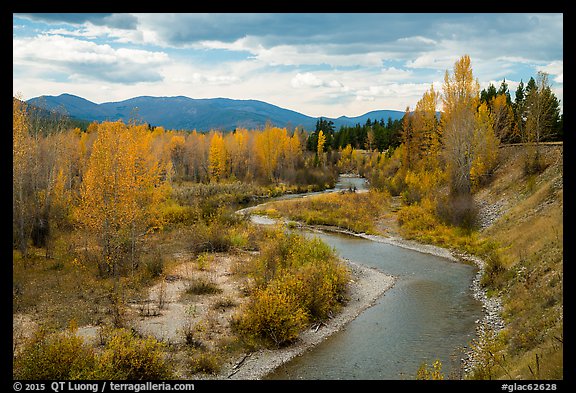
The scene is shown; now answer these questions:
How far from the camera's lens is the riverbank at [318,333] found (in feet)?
39.5

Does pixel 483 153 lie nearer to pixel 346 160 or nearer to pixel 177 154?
pixel 346 160

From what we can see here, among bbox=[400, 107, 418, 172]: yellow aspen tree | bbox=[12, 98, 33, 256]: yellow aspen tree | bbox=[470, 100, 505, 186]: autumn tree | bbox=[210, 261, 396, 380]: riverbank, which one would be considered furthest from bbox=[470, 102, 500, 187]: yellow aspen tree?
bbox=[12, 98, 33, 256]: yellow aspen tree

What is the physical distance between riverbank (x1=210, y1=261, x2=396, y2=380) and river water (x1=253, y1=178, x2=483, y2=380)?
30 cm

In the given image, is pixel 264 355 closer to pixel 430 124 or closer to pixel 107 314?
pixel 107 314

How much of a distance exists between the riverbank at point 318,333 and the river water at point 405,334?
0.30m

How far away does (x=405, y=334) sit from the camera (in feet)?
47.6

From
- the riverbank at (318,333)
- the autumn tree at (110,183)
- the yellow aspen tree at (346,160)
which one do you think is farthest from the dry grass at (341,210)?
the yellow aspen tree at (346,160)

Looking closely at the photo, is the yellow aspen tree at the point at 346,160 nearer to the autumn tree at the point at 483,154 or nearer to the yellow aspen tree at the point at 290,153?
the yellow aspen tree at the point at 290,153

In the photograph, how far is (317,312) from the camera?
1580cm

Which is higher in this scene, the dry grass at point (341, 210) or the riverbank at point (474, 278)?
the dry grass at point (341, 210)

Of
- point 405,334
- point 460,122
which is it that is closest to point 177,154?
point 460,122

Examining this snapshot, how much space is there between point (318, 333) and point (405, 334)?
10.3 feet

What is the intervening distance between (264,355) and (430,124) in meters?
38.4
